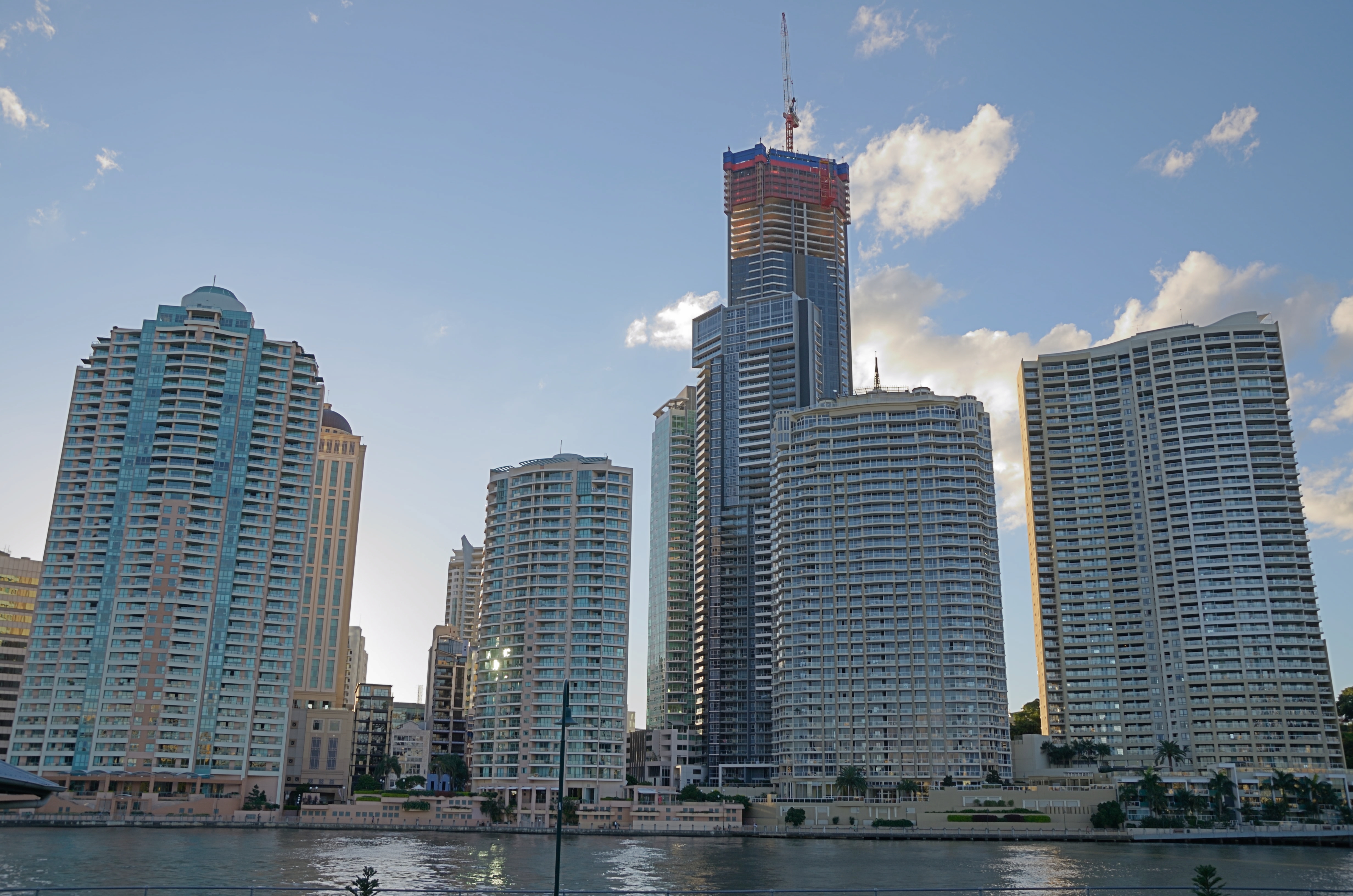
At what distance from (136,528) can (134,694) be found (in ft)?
92.3

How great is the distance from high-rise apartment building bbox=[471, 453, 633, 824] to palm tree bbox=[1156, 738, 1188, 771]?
93741mm

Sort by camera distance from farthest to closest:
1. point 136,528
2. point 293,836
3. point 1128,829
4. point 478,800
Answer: point 136,528
point 478,800
point 1128,829
point 293,836

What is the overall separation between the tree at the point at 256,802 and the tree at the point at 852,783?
94.2 m

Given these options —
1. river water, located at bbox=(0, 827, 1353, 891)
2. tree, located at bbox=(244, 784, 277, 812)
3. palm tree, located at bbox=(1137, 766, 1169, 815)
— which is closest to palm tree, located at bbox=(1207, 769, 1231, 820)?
palm tree, located at bbox=(1137, 766, 1169, 815)

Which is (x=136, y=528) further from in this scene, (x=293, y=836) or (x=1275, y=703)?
(x=1275, y=703)

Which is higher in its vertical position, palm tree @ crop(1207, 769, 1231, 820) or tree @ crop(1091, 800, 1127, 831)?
palm tree @ crop(1207, 769, 1231, 820)

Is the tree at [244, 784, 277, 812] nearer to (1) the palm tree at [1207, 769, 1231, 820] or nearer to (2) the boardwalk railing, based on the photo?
(2) the boardwalk railing

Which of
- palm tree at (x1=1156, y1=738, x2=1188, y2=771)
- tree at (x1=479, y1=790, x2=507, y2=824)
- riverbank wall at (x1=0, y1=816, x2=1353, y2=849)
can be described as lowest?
riverbank wall at (x1=0, y1=816, x2=1353, y2=849)

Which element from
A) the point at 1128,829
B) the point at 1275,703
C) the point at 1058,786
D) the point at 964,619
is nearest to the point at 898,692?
the point at 964,619

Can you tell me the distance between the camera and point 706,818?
559 ft

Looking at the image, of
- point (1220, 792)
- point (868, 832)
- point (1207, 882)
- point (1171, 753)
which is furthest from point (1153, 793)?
point (1207, 882)

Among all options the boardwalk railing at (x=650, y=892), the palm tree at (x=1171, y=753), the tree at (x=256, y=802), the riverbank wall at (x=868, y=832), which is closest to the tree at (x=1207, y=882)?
the boardwalk railing at (x=650, y=892)

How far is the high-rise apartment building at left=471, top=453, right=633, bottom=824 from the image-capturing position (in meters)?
185

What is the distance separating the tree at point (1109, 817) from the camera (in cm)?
16375
